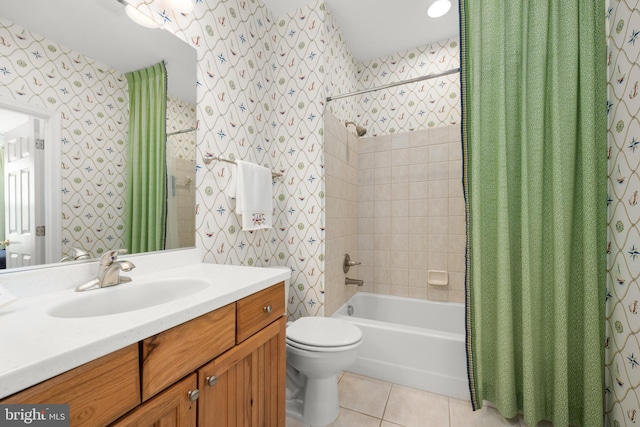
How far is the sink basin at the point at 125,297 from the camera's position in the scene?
30.8 inches

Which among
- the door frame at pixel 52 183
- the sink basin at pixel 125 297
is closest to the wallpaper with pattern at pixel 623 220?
the sink basin at pixel 125 297

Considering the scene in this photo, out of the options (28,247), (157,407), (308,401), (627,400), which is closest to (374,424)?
(308,401)

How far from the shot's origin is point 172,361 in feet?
2.13

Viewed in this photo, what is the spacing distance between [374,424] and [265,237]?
4.05 ft

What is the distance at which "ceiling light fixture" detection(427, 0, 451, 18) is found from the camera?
1.91m

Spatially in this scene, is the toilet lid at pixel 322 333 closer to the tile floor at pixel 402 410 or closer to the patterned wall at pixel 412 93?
the tile floor at pixel 402 410

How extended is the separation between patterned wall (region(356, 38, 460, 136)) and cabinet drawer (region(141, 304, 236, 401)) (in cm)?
224

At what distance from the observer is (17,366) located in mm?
407

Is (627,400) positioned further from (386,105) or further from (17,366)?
(386,105)

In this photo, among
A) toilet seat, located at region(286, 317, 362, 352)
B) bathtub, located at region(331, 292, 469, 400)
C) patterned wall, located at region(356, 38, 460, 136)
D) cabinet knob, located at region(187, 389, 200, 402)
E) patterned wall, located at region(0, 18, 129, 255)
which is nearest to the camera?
cabinet knob, located at region(187, 389, 200, 402)

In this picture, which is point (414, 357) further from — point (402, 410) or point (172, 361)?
point (172, 361)

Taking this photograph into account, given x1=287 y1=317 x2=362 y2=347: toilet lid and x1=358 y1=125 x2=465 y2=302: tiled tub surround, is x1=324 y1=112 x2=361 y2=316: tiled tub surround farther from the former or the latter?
x1=287 y1=317 x2=362 y2=347: toilet lid

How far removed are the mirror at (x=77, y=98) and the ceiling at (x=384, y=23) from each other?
1.20 metres

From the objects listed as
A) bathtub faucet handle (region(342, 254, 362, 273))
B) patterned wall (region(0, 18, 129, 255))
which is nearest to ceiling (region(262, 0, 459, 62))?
patterned wall (region(0, 18, 129, 255))
